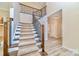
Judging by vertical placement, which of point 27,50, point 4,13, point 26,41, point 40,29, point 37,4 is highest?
point 37,4

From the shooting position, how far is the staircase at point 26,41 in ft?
5.17

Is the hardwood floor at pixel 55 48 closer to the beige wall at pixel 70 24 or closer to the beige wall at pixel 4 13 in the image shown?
the beige wall at pixel 70 24

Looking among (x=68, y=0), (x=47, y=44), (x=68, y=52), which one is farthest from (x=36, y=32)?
(x=68, y=0)

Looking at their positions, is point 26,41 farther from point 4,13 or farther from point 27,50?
point 4,13

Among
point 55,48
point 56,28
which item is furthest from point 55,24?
point 55,48

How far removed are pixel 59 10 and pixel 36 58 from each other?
2.37ft

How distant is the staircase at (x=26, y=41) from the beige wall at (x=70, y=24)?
0.35m

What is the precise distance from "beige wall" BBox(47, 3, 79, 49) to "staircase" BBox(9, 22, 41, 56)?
1.15ft

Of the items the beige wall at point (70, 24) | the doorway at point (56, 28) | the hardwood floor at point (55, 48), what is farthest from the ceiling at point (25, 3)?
the hardwood floor at point (55, 48)

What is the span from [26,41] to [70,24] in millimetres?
630

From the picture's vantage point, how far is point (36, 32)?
1611mm

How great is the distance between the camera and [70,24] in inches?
62.7

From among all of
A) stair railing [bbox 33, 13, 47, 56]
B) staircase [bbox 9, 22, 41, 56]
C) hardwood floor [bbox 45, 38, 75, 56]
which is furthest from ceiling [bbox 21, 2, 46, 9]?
hardwood floor [bbox 45, 38, 75, 56]

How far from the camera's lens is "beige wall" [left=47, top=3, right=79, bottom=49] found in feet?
5.18
